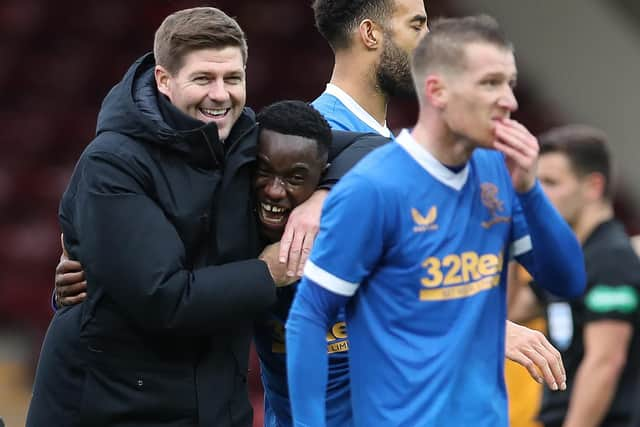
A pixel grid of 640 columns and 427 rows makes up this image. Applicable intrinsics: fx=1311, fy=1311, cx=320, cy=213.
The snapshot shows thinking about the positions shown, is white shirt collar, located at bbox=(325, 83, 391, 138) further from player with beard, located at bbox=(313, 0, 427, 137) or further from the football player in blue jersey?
the football player in blue jersey

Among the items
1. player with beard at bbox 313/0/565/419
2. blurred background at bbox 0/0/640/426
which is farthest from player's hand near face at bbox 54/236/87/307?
blurred background at bbox 0/0/640/426

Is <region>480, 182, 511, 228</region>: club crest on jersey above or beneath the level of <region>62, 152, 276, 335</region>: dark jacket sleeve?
above

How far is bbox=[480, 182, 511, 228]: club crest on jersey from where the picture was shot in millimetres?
2820

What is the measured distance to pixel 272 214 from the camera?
3.27 meters

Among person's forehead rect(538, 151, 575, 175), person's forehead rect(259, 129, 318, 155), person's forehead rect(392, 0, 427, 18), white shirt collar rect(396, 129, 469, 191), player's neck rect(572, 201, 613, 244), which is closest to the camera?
white shirt collar rect(396, 129, 469, 191)

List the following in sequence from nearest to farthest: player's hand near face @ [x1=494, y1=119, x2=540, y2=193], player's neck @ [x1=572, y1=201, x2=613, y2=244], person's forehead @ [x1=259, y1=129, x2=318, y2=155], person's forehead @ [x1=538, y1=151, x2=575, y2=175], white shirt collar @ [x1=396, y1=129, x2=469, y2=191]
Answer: player's hand near face @ [x1=494, y1=119, x2=540, y2=193]
white shirt collar @ [x1=396, y1=129, x2=469, y2=191]
person's forehead @ [x1=259, y1=129, x2=318, y2=155]
player's neck @ [x1=572, y1=201, x2=613, y2=244]
person's forehead @ [x1=538, y1=151, x2=575, y2=175]

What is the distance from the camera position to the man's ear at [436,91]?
107 inches

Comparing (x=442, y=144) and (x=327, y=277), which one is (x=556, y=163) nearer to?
(x=442, y=144)

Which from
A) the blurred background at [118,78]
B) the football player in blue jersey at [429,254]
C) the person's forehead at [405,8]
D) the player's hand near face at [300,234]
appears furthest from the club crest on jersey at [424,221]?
the blurred background at [118,78]

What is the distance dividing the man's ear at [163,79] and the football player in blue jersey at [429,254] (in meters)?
0.71

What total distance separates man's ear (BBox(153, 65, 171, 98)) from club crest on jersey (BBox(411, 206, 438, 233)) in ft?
2.78

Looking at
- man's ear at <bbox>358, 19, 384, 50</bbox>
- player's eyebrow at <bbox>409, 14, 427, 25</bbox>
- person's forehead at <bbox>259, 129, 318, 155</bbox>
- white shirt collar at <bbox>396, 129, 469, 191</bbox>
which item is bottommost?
person's forehead at <bbox>259, 129, 318, 155</bbox>

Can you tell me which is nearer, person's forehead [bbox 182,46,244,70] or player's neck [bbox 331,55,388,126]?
person's forehead [bbox 182,46,244,70]

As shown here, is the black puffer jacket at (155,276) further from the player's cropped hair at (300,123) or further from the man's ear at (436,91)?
the man's ear at (436,91)
